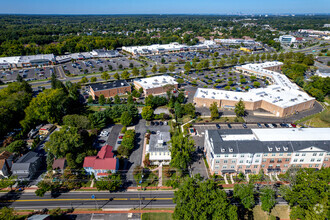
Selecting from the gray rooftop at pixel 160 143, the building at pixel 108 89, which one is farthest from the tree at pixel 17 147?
the building at pixel 108 89

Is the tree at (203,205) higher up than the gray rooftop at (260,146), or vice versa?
the gray rooftop at (260,146)

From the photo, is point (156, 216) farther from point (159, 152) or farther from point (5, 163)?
point (5, 163)

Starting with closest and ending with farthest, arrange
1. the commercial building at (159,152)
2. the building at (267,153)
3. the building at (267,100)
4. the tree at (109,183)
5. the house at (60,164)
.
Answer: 1. the tree at (109,183)
2. the building at (267,153)
3. the house at (60,164)
4. the commercial building at (159,152)
5. the building at (267,100)

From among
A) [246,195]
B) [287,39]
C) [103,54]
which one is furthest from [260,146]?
[287,39]

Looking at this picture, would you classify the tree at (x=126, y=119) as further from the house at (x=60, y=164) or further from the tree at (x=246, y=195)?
the tree at (x=246, y=195)

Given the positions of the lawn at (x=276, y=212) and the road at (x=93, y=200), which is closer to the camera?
the lawn at (x=276, y=212)

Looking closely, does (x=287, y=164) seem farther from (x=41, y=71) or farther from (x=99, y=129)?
(x=41, y=71)
